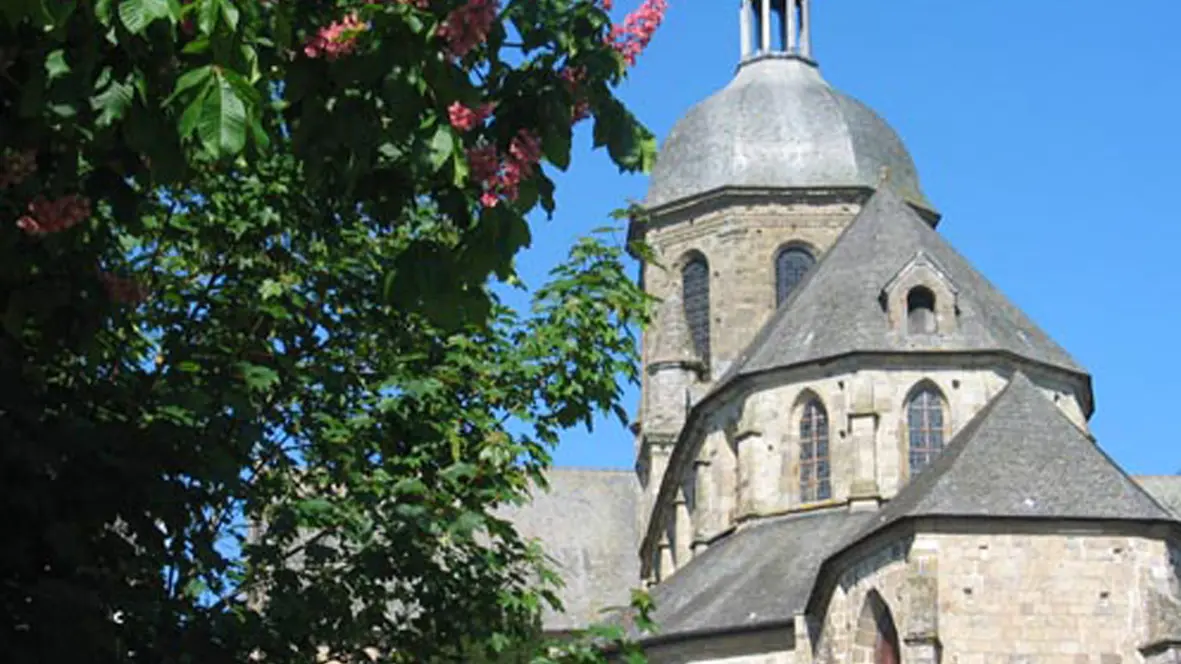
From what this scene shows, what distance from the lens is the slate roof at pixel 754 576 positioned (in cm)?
3547

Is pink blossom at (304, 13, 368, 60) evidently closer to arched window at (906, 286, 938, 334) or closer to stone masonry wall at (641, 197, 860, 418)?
arched window at (906, 286, 938, 334)

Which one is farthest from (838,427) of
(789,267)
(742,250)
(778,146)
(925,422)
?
(778,146)

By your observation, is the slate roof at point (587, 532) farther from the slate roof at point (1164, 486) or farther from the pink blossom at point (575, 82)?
the pink blossom at point (575, 82)

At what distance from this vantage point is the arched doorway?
3144 cm

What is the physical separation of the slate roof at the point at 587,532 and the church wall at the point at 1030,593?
24852 mm

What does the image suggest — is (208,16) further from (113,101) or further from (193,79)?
(113,101)

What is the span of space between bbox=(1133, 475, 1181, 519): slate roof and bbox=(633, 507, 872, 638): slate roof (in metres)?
16.0

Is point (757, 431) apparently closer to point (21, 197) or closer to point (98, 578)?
point (98, 578)

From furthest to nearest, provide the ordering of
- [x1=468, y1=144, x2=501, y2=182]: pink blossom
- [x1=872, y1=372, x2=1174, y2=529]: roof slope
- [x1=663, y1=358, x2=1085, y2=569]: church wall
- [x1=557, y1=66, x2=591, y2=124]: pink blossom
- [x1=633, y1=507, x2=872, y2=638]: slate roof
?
[x1=663, y1=358, x2=1085, y2=569]: church wall, [x1=633, y1=507, x2=872, y2=638]: slate roof, [x1=872, y1=372, x2=1174, y2=529]: roof slope, [x1=557, y1=66, x2=591, y2=124]: pink blossom, [x1=468, y1=144, x2=501, y2=182]: pink blossom

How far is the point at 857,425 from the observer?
1521 inches

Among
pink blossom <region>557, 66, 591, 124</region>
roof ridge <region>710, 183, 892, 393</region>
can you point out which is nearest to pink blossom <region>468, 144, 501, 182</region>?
pink blossom <region>557, 66, 591, 124</region>

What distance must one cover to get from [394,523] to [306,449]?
1702 millimetres

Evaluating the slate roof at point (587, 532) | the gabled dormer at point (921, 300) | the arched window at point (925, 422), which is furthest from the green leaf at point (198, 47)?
the slate roof at point (587, 532)

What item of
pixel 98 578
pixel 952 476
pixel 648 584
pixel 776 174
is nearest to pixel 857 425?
pixel 952 476
